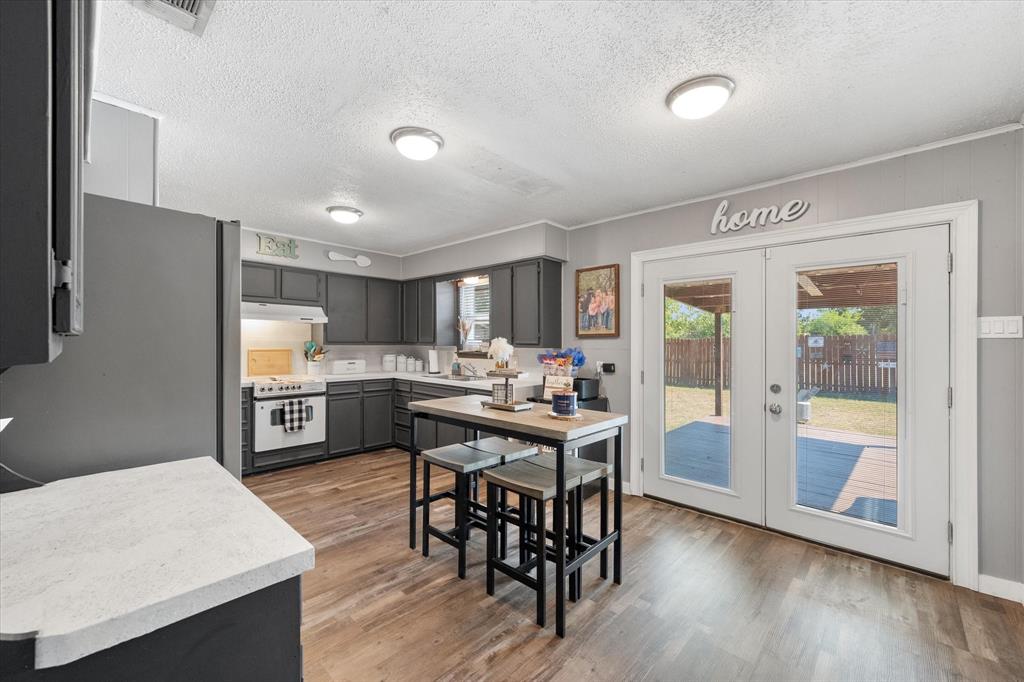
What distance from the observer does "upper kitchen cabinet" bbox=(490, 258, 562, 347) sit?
166 inches

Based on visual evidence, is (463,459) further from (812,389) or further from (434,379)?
(434,379)

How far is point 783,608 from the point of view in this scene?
2.20 metres

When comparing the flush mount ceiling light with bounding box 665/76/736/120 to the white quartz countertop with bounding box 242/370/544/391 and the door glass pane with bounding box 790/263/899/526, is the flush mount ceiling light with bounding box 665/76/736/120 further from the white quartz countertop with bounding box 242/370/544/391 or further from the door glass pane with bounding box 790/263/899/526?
the white quartz countertop with bounding box 242/370/544/391

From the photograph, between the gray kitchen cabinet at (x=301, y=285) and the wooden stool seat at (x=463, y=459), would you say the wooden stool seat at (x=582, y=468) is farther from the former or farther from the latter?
the gray kitchen cabinet at (x=301, y=285)

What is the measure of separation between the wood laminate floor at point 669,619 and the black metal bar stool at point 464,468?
0.18 m

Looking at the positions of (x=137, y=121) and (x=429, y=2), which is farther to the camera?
(x=137, y=121)

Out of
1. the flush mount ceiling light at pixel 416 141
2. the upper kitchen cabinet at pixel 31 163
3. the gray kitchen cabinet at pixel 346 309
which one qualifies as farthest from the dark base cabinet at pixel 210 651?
the gray kitchen cabinet at pixel 346 309

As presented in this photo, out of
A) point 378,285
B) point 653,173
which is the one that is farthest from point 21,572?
point 378,285

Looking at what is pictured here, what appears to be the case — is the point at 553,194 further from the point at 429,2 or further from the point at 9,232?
the point at 9,232

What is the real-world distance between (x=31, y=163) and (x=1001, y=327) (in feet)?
12.0

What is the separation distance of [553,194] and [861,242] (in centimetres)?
208

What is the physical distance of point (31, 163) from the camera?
47cm

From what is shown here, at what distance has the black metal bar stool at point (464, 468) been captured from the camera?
244 cm

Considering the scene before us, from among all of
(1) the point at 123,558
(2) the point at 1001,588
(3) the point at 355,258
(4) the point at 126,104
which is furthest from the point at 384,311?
(2) the point at 1001,588
